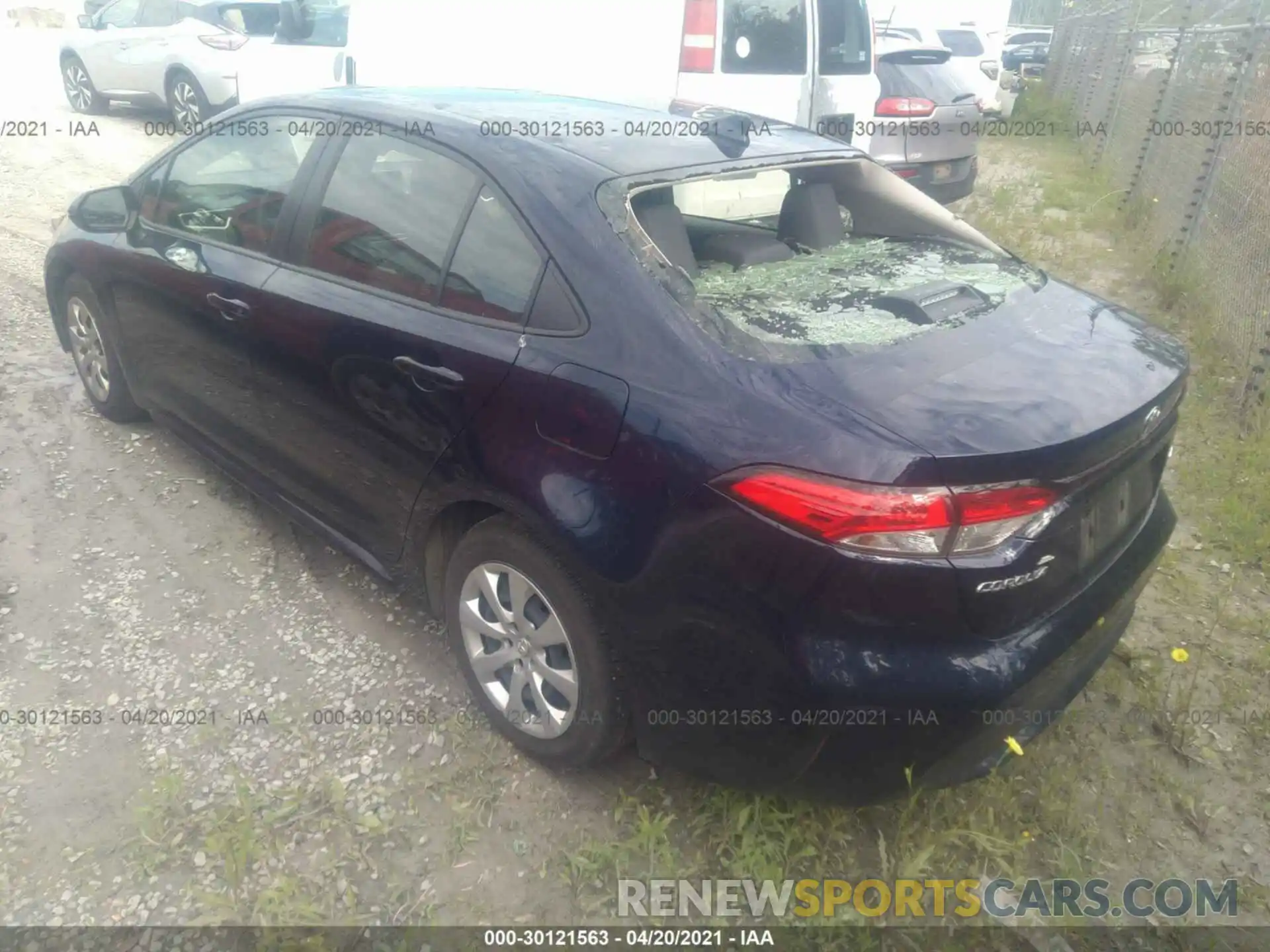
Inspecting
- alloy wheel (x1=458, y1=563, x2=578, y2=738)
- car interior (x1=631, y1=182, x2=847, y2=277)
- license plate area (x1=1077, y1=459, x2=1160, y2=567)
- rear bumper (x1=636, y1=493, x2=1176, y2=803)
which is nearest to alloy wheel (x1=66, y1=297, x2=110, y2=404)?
alloy wheel (x1=458, y1=563, x2=578, y2=738)

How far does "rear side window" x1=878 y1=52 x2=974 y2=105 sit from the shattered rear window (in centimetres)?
547

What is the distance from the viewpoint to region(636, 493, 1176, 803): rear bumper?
1878 mm

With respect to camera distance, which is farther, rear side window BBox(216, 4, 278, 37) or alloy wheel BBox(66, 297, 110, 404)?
rear side window BBox(216, 4, 278, 37)

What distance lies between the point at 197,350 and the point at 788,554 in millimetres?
2559

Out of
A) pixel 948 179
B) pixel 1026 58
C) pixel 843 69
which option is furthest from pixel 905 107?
pixel 1026 58

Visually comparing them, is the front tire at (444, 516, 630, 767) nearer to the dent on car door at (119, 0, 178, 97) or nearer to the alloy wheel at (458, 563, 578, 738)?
the alloy wheel at (458, 563, 578, 738)

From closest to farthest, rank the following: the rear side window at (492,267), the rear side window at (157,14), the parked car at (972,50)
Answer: the rear side window at (492,267), the rear side window at (157,14), the parked car at (972,50)

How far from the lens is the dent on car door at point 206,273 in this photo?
3.08m

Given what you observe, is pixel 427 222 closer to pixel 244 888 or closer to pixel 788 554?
pixel 788 554

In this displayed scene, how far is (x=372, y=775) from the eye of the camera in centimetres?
255

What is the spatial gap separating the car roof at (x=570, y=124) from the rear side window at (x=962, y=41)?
46.8ft

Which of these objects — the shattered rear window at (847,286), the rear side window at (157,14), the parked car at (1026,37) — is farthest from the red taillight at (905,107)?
the parked car at (1026,37)

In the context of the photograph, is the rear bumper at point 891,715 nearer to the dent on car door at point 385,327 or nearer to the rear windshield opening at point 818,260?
the rear windshield opening at point 818,260

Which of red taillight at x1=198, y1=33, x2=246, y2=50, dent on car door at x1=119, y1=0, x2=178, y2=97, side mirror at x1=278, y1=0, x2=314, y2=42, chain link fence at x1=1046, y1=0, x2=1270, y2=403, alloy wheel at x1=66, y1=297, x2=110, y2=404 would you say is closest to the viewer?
alloy wheel at x1=66, y1=297, x2=110, y2=404
